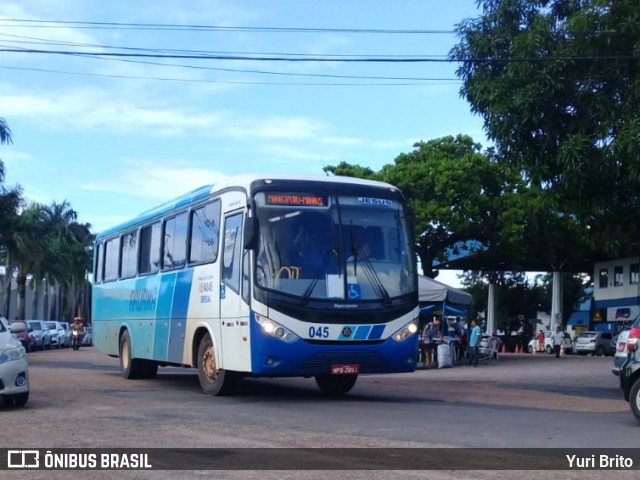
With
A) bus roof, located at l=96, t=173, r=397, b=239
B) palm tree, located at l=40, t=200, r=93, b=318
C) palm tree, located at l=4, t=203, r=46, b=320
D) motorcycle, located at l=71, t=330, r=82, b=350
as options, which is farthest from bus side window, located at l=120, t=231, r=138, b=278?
palm tree, located at l=40, t=200, r=93, b=318

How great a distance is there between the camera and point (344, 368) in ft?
49.5

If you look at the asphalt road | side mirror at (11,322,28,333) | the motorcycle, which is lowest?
the motorcycle

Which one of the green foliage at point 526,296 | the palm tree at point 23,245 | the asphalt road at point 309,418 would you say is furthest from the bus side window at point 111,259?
the green foliage at point 526,296

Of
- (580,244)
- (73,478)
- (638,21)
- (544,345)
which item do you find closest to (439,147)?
(580,244)

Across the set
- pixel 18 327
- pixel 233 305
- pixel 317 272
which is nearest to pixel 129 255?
pixel 18 327

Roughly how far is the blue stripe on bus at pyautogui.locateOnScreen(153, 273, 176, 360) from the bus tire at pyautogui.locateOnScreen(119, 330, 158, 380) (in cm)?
192

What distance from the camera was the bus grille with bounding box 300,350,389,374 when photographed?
48.9 ft

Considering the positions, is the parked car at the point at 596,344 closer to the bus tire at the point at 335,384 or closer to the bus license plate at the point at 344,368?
the bus tire at the point at 335,384

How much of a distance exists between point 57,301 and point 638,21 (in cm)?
7821

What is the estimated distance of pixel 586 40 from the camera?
18781mm

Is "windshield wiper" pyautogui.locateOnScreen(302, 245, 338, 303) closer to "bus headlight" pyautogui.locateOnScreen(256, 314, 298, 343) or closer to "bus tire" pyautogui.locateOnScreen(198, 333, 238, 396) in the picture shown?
"bus headlight" pyautogui.locateOnScreen(256, 314, 298, 343)

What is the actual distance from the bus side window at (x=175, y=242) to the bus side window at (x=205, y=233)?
0.47 meters

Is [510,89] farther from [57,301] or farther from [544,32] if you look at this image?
[57,301]

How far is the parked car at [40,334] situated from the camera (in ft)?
157
